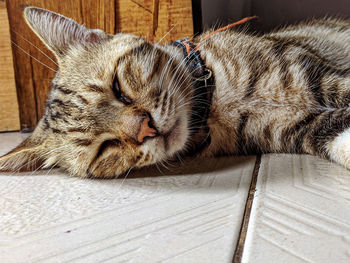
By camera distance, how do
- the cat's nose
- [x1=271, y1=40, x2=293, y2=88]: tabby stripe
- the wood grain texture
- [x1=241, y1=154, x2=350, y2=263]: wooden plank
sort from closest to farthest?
[x1=241, y1=154, x2=350, y2=263]: wooden plank < the cat's nose < [x1=271, y1=40, x2=293, y2=88]: tabby stripe < the wood grain texture

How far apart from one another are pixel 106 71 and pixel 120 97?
0.12m

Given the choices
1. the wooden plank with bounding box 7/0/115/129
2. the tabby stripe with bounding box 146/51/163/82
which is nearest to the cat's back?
the tabby stripe with bounding box 146/51/163/82

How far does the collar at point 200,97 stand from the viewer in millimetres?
1286

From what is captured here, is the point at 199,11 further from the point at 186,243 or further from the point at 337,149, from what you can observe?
the point at 186,243

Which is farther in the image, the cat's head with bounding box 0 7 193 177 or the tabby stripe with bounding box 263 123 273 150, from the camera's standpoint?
the tabby stripe with bounding box 263 123 273 150

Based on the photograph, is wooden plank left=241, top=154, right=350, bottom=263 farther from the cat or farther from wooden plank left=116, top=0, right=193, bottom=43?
wooden plank left=116, top=0, right=193, bottom=43

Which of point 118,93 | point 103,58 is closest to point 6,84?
point 103,58

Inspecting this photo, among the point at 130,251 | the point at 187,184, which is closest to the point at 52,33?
the point at 187,184

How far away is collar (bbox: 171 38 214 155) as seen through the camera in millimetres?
1286

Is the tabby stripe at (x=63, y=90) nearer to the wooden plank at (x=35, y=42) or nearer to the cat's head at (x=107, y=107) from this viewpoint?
the cat's head at (x=107, y=107)

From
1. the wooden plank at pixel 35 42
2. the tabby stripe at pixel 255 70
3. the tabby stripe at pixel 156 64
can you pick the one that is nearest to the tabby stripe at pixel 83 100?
the tabby stripe at pixel 156 64

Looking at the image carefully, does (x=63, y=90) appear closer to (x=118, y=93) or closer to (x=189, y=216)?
(x=118, y=93)

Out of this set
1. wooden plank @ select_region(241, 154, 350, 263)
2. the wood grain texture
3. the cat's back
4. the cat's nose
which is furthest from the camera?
the wood grain texture

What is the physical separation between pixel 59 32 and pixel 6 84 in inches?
40.3
